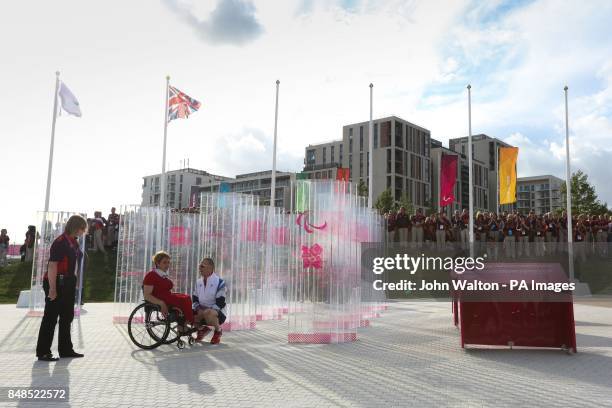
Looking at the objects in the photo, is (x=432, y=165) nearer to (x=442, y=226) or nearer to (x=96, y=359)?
(x=442, y=226)

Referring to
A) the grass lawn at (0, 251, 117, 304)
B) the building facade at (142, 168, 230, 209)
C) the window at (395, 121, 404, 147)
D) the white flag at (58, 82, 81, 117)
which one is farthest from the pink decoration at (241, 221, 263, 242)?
the building facade at (142, 168, 230, 209)

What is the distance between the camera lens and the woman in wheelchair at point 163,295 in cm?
870

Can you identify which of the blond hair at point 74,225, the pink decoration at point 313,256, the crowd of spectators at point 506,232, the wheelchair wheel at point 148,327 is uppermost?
the crowd of spectators at point 506,232

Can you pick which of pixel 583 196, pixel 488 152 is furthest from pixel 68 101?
pixel 488 152

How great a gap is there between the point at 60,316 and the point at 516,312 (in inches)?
291

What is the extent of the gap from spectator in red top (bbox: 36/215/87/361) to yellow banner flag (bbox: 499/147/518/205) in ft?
68.2

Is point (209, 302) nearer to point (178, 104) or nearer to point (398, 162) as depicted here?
point (178, 104)

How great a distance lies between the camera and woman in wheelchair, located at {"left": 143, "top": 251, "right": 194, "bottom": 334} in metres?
8.70

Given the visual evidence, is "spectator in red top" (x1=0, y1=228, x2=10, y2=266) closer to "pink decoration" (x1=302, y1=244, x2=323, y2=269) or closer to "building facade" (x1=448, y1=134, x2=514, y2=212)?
"pink decoration" (x1=302, y1=244, x2=323, y2=269)

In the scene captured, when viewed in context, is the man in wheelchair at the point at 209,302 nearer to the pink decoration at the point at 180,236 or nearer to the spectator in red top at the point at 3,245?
the pink decoration at the point at 180,236

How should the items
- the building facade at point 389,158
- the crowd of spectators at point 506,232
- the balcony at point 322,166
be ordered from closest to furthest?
the crowd of spectators at point 506,232 < the building facade at point 389,158 < the balcony at point 322,166

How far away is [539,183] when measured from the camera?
14800cm

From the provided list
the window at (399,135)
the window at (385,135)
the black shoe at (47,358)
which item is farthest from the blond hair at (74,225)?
the window at (399,135)

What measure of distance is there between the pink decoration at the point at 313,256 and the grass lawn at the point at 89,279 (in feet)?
40.3
